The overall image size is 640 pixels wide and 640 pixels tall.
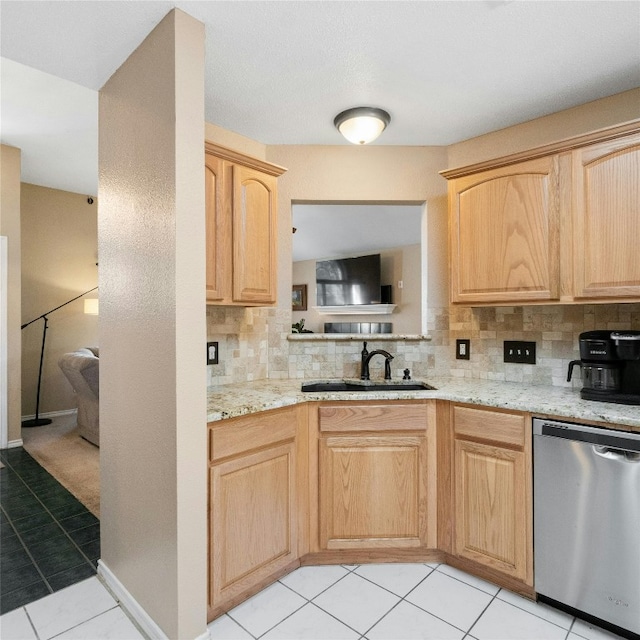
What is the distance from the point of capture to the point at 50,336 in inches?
199

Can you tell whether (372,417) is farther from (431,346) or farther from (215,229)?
(215,229)

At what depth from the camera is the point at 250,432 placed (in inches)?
73.0

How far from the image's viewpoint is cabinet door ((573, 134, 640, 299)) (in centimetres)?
189

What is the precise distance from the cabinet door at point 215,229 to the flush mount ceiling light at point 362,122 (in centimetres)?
73

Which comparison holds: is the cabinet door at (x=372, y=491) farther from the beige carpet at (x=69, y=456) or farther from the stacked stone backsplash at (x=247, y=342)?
the beige carpet at (x=69, y=456)

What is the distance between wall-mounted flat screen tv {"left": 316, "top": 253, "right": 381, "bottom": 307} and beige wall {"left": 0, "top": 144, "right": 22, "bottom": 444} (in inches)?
125

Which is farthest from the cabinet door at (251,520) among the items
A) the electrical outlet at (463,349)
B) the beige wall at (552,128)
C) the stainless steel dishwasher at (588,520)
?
the beige wall at (552,128)

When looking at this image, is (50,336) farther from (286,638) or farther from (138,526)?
(286,638)

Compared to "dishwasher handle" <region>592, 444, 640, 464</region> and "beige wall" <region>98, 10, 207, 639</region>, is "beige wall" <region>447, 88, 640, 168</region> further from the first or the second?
"beige wall" <region>98, 10, 207, 639</region>

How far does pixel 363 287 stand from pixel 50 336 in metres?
3.84

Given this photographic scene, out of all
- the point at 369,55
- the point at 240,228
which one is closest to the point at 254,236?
the point at 240,228

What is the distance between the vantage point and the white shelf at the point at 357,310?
533 centimetres

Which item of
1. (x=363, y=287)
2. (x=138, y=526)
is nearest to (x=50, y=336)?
(x=363, y=287)

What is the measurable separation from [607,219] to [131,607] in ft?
8.89
